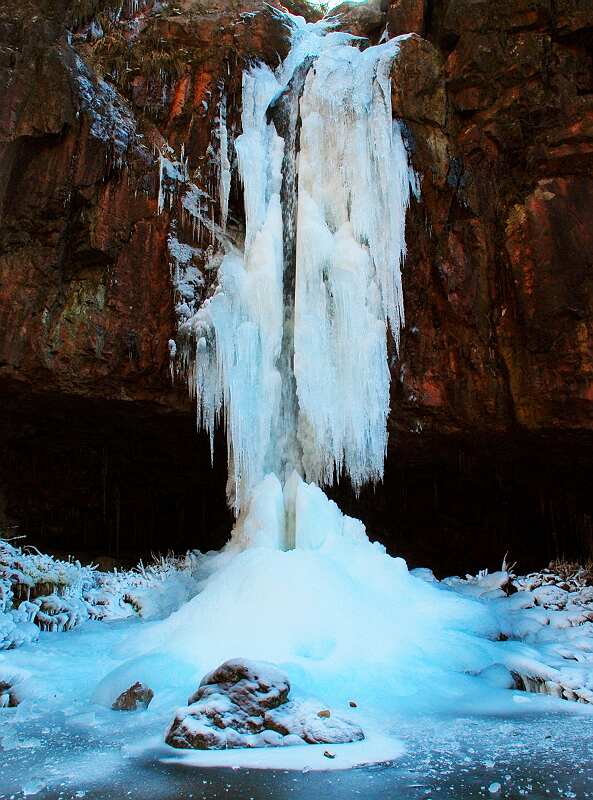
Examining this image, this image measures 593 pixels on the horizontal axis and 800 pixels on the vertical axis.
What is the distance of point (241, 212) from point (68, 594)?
6.41 metres

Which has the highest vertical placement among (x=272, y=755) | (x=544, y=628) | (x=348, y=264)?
(x=348, y=264)

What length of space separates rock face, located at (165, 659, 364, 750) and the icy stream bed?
0.49 feet

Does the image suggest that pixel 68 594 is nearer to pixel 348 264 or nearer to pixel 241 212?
pixel 348 264

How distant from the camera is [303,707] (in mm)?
4449

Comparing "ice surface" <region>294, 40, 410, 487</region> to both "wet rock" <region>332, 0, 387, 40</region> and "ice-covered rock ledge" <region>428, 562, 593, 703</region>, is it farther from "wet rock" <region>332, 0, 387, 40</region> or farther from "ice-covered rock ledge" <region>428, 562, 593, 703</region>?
"ice-covered rock ledge" <region>428, 562, 593, 703</region>

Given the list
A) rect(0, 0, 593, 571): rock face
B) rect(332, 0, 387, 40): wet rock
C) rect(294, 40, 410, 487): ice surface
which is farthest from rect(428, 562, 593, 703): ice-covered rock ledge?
rect(332, 0, 387, 40): wet rock

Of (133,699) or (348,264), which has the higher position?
(348,264)

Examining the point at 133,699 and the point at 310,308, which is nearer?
the point at 133,699

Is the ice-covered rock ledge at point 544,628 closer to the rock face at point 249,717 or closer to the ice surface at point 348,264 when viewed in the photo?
the rock face at point 249,717

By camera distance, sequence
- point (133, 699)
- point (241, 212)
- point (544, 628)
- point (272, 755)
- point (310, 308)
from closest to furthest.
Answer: point (272, 755), point (133, 699), point (544, 628), point (310, 308), point (241, 212)

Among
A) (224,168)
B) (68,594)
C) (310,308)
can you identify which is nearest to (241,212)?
(224,168)

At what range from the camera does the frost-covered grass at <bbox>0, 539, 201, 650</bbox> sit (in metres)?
8.04

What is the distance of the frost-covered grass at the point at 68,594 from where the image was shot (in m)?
8.04

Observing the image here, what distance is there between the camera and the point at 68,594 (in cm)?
922
